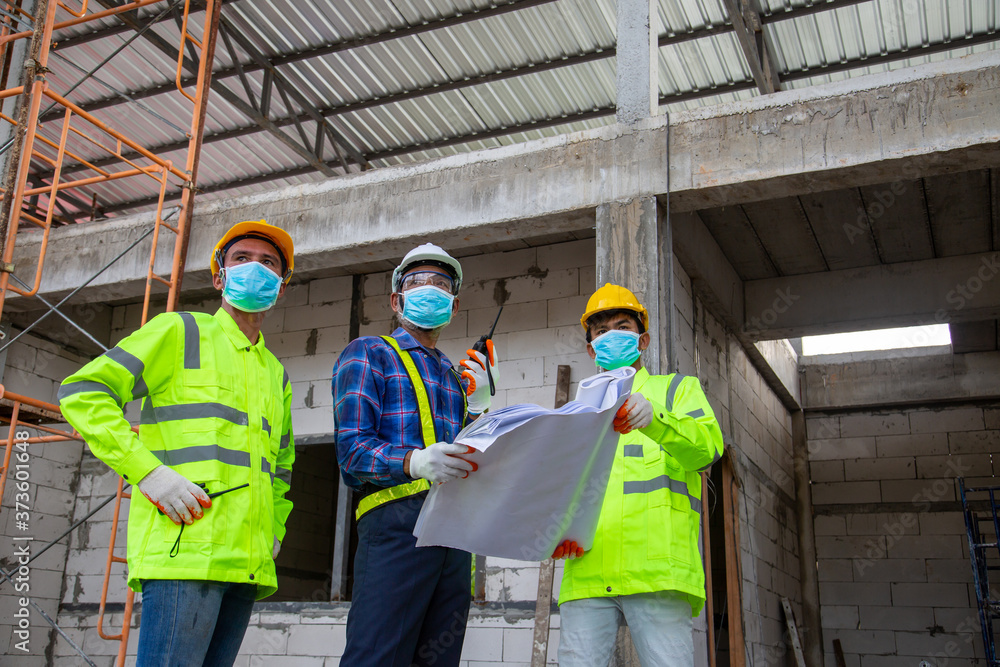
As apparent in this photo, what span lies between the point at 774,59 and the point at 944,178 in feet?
8.77

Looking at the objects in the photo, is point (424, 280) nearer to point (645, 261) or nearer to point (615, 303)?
point (615, 303)

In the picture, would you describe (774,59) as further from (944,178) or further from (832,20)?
(944,178)

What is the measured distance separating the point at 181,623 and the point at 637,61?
4.77m

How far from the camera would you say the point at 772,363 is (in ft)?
32.1

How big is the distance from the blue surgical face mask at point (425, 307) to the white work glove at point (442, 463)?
643mm

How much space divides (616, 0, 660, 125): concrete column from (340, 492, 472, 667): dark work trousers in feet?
12.7

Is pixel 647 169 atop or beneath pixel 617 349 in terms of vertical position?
atop

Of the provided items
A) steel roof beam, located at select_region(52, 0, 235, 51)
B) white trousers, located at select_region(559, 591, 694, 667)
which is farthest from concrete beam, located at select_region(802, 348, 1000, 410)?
white trousers, located at select_region(559, 591, 694, 667)

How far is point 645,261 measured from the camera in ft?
17.4

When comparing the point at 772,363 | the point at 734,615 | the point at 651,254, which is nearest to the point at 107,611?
the point at 734,615

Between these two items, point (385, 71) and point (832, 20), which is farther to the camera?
point (385, 71)

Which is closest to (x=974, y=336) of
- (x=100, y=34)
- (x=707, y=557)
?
(x=707, y=557)

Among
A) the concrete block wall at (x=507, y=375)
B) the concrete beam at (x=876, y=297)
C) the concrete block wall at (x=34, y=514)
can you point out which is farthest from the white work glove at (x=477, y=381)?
the concrete block wall at (x=34, y=514)

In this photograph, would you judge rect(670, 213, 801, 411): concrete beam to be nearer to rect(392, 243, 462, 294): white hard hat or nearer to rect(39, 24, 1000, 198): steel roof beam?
rect(39, 24, 1000, 198): steel roof beam
